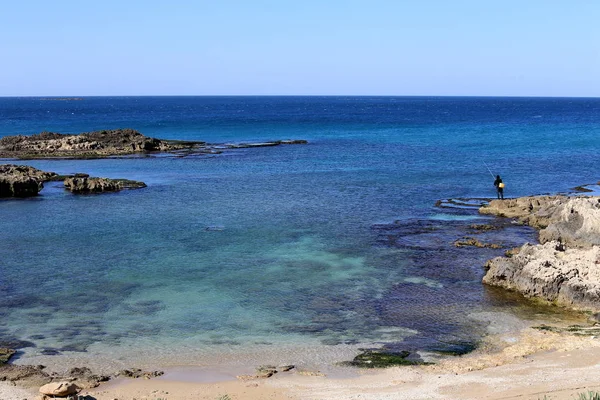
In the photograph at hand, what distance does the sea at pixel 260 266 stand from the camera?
21172mm

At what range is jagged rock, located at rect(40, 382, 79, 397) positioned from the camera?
53.5ft

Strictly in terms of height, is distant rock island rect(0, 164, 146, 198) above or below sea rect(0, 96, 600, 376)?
above

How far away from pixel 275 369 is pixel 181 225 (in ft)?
62.9

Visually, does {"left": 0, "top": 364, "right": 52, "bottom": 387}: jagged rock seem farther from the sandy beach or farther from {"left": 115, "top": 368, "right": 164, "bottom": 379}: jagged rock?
{"left": 115, "top": 368, "right": 164, "bottom": 379}: jagged rock

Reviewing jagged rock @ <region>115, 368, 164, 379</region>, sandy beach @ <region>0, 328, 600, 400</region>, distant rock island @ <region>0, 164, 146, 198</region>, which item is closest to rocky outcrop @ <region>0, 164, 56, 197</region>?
distant rock island @ <region>0, 164, 146, 198</region>

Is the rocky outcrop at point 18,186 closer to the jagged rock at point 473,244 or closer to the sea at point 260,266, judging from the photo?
the sea at point 260,266

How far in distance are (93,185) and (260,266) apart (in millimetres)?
23913

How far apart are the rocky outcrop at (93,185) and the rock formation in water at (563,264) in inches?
1181

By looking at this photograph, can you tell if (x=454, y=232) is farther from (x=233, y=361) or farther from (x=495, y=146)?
(x=495, y=146)

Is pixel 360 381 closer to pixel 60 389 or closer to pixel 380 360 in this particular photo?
pixel 380 360

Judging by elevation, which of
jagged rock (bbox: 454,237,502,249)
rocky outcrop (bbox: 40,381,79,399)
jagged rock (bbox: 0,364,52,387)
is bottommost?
jagged rock (bbox: 0,364,52,387)

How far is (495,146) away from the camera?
262 ft

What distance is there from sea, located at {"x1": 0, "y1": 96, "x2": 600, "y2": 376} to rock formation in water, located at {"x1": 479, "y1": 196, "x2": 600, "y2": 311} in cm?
74

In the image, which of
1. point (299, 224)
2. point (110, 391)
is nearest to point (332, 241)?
point (299, 224)
